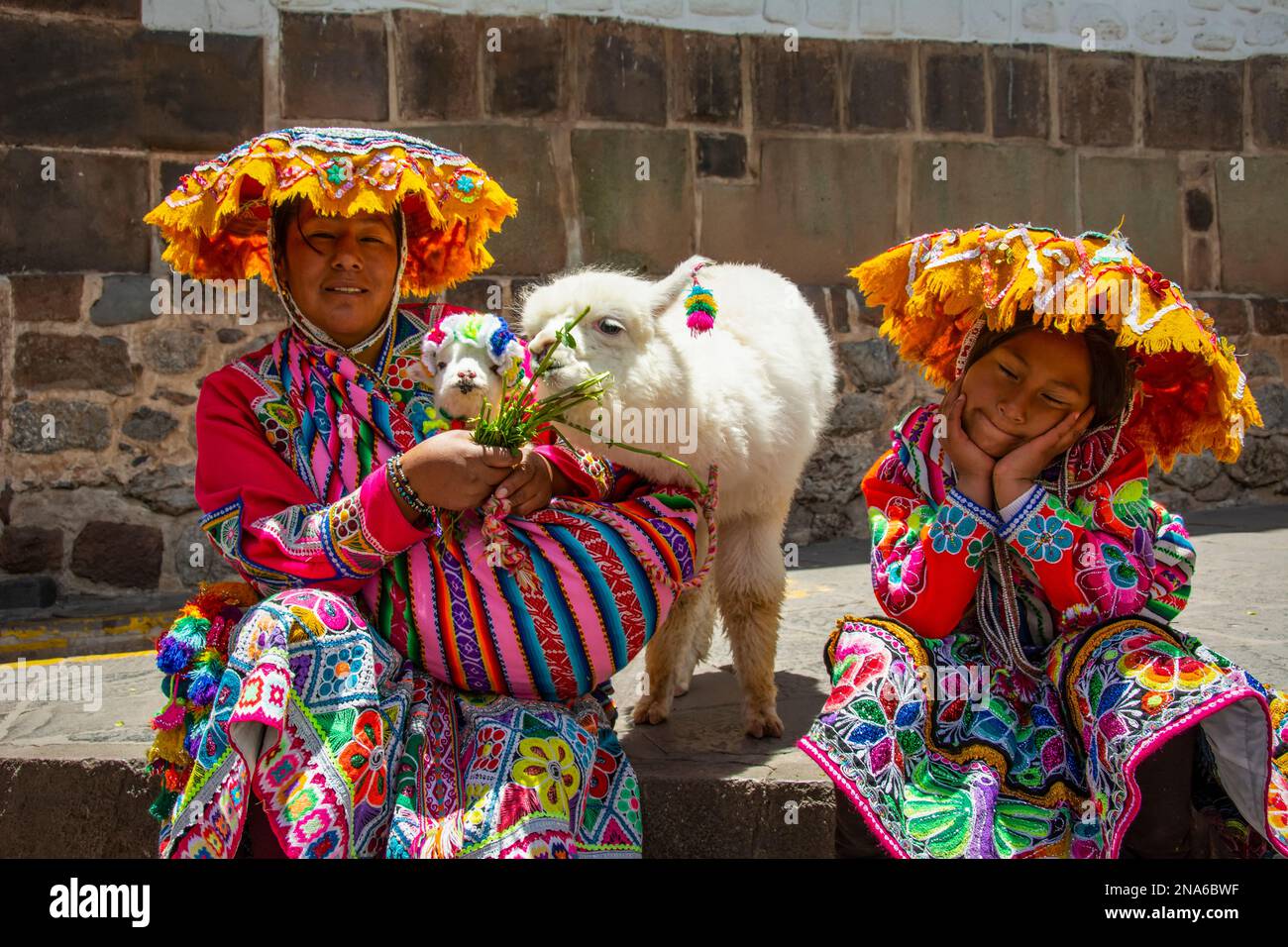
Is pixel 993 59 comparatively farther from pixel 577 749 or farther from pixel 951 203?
pixel 577 749

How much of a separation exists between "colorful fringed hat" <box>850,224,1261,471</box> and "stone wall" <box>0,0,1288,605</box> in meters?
2.94

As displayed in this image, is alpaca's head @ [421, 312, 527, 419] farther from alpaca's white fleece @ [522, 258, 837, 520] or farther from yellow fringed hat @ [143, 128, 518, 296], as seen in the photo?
yellow fringed hat @ [143, 128, 518, 296]

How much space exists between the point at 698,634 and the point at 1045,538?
1.40 metres

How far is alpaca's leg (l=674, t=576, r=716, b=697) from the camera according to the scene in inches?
125

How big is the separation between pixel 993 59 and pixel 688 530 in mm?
4304

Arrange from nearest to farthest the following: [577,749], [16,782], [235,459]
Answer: [577,749] → [235,459] → [16,782]

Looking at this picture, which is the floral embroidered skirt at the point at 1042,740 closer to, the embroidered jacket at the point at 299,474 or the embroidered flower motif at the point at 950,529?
the embroidered flower motif at the point at 950,529

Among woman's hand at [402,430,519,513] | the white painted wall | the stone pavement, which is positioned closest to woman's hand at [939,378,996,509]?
the stone pavement

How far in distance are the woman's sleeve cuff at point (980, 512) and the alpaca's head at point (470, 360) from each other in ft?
3.21

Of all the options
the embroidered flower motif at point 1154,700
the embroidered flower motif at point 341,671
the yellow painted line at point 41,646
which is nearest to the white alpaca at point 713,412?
the embroidered flower motif at point 341,671

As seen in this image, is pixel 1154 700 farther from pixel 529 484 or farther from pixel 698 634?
pixel 698 634

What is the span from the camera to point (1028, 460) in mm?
2420

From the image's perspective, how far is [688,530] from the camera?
261cm

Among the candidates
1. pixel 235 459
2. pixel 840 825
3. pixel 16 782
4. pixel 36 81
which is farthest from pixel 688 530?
pixel 36 81
